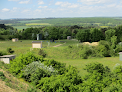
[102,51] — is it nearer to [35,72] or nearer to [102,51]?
[102,51]

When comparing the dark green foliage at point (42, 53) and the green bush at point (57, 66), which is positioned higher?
the green bush at point (57, 66)

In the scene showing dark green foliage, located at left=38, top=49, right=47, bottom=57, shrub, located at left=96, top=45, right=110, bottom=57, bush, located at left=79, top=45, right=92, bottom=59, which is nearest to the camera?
dark green foliage, located at left=38, top=49, right=47, bottom=57

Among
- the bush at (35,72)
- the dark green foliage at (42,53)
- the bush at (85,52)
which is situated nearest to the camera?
the bush at (35,72)

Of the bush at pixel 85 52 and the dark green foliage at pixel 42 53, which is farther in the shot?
the bush at pixel 85 52

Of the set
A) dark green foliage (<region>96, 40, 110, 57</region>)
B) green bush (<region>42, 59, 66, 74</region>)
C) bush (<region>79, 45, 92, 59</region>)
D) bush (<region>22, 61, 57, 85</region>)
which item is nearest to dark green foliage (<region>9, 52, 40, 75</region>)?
bush (<region>22, 61, 57, 85</region>)

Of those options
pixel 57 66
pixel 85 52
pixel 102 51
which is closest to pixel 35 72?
pixel 57 66

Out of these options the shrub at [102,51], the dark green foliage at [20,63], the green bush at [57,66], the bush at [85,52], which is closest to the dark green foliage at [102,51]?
the shrub at [102,51]

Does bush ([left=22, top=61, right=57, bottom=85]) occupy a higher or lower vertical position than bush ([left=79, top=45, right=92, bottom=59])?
higher

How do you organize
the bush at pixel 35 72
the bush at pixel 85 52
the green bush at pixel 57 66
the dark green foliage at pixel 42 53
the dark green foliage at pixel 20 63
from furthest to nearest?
the bush at pixel 85 52 < the dark green foliage at pixel 42 53 < the green bush at pixel 57 66 < the dark green foliage at pixel 20 63 < the bush at pixel 35 72

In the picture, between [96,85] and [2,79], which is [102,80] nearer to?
[96,85]

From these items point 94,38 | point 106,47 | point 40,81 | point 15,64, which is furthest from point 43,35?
point 40,81

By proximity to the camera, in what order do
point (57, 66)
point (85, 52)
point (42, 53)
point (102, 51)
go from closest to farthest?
point (57, 66) → point (42, 53) → point (85, 52) → point (102, 51)

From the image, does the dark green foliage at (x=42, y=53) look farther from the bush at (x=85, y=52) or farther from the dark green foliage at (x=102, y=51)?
the dark green foliage at (x=102, y=51)

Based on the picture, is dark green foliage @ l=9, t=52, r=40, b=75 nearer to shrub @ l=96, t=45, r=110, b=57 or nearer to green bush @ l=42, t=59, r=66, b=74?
green bush @ l=42, t=59, r=66, b=74
